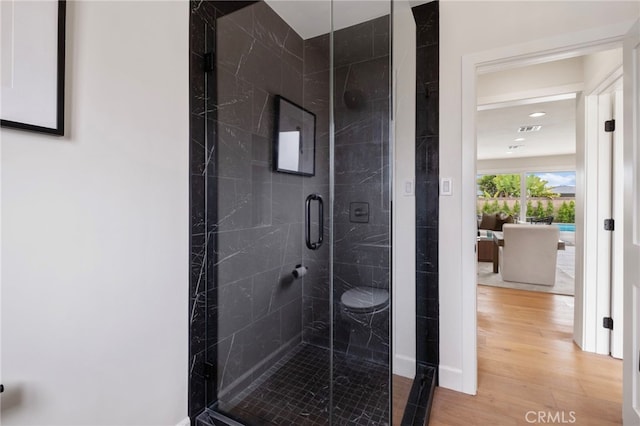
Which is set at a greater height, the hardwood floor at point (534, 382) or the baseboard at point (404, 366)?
the baseboard at point (404, 366)

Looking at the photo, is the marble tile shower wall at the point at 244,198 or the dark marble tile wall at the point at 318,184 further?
the dark marble tile wall at the point at 318,184

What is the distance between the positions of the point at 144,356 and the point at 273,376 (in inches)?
29.6

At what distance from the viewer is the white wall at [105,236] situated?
925 mm

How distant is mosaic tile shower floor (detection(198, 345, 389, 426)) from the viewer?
1.44 metres

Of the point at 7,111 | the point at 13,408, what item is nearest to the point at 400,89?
the point at 7,111

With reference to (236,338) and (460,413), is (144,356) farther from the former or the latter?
(460,413)

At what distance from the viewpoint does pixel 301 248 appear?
1.96 m

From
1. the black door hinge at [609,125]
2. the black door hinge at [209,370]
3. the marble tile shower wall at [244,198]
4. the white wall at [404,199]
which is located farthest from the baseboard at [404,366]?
the black door hinge at [609,125]

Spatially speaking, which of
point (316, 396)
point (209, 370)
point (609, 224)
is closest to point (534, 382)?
point (609, 224)

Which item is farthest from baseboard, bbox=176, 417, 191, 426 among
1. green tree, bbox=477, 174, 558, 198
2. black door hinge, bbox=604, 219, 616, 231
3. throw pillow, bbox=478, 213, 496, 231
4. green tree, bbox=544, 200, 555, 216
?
green tree, bbox=544, 200, 555, 216

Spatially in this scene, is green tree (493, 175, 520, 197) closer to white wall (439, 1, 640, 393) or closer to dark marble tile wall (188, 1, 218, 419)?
white wall (439, 1, 640, 393)

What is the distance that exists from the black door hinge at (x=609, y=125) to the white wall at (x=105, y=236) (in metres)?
2.92

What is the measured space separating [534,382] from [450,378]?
591 millimetres

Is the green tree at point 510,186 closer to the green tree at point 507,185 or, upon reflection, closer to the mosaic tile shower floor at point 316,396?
the green tree at point 507,185
